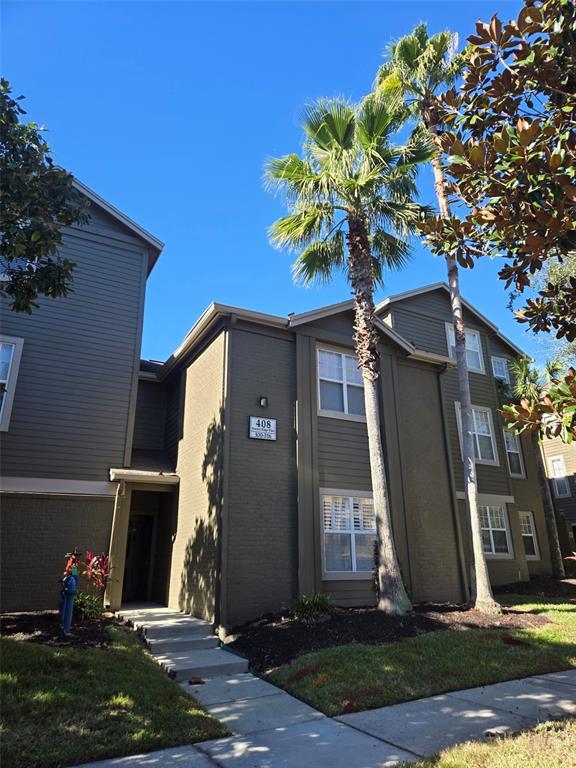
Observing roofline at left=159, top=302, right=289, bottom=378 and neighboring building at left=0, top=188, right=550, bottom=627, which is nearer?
neighboring building at left=0, top=188, right=550, bottom=627

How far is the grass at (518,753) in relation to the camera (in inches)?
163

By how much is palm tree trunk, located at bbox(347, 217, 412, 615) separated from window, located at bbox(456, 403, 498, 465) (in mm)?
7691

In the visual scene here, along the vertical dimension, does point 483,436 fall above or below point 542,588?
above

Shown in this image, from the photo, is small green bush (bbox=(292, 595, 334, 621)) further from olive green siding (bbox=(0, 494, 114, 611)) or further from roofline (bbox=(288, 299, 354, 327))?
roofline (bbox=(288, 299, 354, 327))

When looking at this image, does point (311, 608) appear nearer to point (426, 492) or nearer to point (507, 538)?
point (426, 492)

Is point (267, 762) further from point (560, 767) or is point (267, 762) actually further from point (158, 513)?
point (158, 513)

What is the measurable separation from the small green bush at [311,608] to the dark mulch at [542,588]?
816cm

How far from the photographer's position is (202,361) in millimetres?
12648

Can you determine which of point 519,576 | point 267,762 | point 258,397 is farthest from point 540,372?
point 267,762

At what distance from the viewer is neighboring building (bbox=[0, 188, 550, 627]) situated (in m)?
10.5

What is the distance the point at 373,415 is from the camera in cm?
1079

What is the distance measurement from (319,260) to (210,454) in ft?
18.5

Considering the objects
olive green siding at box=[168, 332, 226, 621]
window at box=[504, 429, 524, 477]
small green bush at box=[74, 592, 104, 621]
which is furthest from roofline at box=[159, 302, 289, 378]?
window at box=[504, 429, 524, 477]

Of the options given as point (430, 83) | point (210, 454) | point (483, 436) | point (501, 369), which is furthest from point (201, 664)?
point (501, 369)
